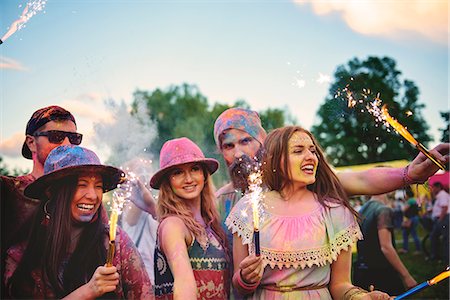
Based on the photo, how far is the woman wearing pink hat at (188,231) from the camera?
290cm

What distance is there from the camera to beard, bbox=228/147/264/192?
3.53m

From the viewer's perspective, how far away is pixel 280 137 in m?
3.11

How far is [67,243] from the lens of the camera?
10.7ft

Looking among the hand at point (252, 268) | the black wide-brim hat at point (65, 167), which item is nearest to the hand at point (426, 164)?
the hand at point (252, 268)

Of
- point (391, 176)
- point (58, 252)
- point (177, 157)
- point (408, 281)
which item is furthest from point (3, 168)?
point (408, 281)

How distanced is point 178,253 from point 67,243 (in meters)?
0.84

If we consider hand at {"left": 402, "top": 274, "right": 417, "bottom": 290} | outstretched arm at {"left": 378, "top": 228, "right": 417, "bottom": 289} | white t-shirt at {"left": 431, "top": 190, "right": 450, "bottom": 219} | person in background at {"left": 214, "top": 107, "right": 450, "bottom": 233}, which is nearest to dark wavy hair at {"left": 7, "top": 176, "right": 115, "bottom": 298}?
person in background at {"left": 214, "top": 107, "right": 450, "bottom": 233}

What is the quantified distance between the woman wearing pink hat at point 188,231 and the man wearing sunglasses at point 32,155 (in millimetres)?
733

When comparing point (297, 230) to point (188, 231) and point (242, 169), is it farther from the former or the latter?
point (242, 169)

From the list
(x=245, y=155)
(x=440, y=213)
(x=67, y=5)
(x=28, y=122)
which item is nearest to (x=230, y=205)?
(x=245, y=155)

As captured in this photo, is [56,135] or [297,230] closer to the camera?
[297,230]

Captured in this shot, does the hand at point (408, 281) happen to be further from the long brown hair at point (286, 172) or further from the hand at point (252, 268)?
the hand at point (252, 268)

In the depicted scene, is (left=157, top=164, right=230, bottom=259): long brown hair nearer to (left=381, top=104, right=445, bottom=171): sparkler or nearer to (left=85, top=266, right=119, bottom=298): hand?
(left=85, top=266, right=119, bottom=298): hand

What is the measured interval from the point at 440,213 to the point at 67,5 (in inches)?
252
